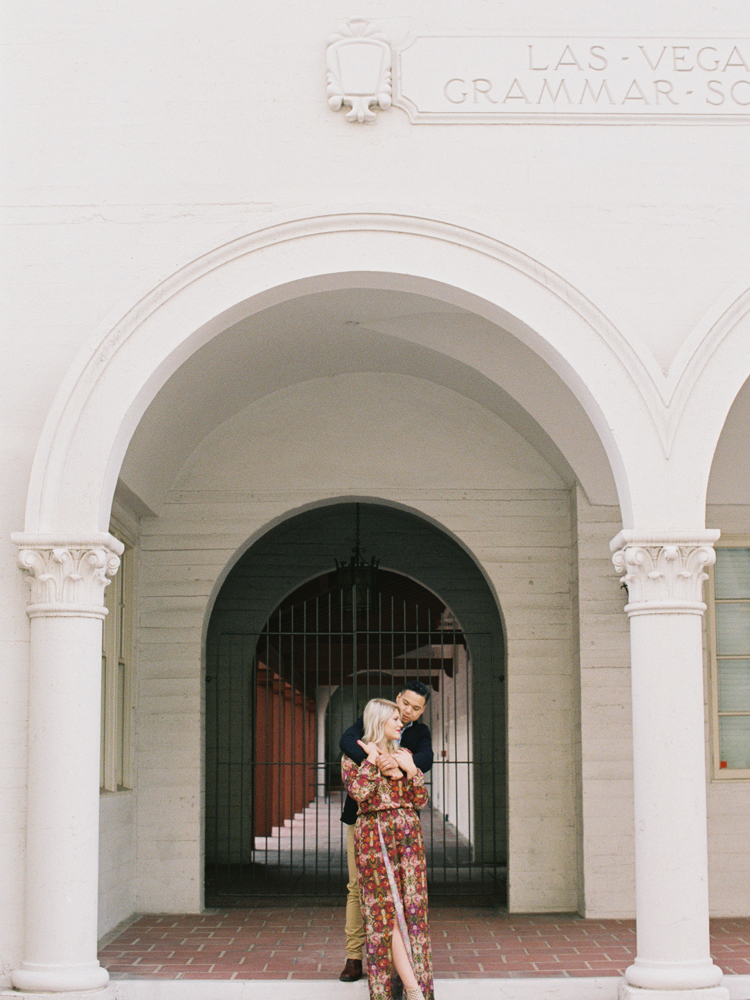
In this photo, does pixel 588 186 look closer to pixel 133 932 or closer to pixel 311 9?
pixel 311 9

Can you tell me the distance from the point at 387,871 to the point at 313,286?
3.11 metres

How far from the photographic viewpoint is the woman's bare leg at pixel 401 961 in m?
5.68

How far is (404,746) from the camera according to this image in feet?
20.3

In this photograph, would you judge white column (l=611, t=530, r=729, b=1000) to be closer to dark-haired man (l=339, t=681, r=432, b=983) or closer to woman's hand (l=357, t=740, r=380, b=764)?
dark-haired man (l=339, t=681, r=432, b=983)

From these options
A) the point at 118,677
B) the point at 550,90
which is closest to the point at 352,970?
the point at 118,677

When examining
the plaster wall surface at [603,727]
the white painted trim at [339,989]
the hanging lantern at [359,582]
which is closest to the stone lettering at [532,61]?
the plaster wall surface at [603,727]

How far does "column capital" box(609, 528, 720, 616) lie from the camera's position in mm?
6223

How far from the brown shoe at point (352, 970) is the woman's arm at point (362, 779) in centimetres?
106

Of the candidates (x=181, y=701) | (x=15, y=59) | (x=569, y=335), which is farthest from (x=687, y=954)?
(x=15, y=59)

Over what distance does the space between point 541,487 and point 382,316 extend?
2014mm

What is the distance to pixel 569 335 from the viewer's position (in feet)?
21.2

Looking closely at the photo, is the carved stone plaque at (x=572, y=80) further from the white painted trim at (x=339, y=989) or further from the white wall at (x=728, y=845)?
the white painted trim at (x=339, y=989)

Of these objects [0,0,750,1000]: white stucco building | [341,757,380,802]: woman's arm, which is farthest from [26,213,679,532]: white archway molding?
[341,757,380,802]: woman's arm

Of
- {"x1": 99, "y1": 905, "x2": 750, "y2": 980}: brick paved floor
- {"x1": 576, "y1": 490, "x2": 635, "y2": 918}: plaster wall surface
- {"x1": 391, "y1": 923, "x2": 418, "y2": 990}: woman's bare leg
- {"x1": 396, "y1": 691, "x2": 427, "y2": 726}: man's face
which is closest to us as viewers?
{"x1": 391, "y1": 923, "x2": 418, "y2": 990}: woman's bare leg
